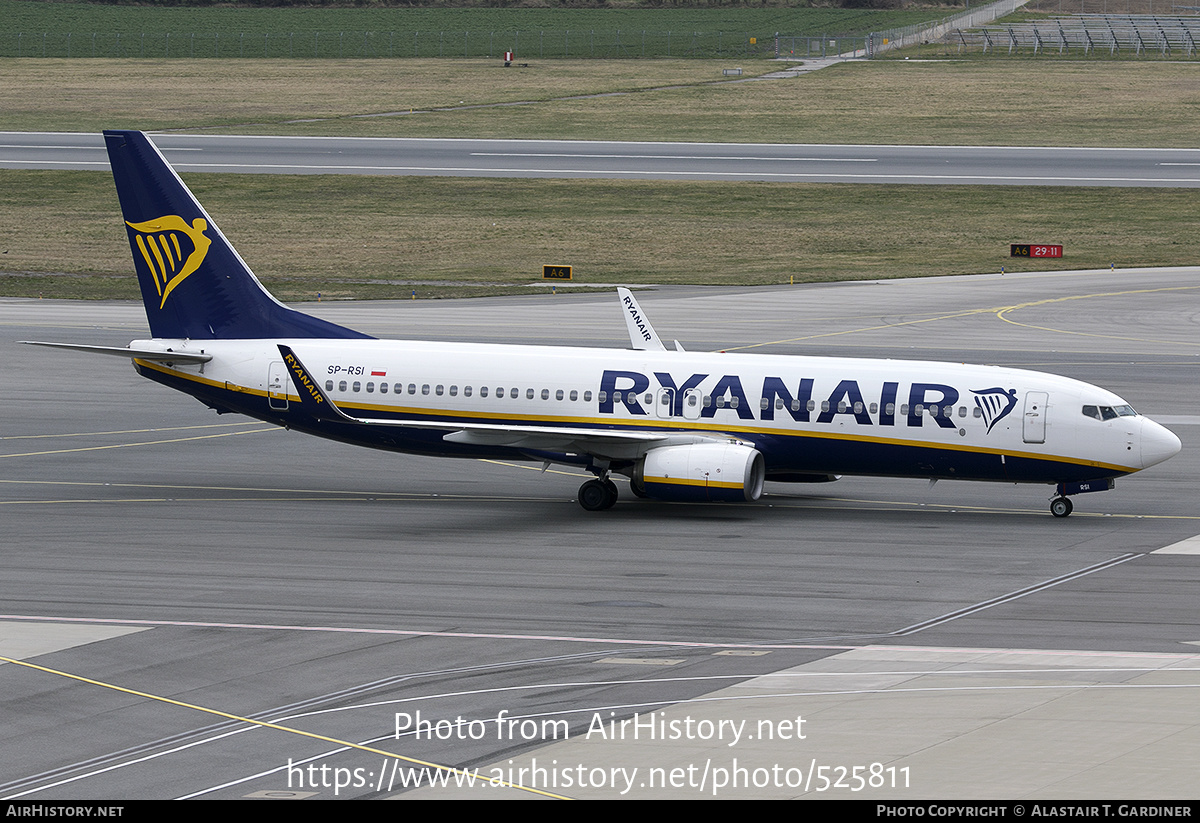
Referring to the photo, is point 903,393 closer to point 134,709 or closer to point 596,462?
point 596,462

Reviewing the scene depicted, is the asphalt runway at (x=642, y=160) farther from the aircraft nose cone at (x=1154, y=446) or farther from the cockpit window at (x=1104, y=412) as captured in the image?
the aircraft nose cone at (x=1154, y=446)

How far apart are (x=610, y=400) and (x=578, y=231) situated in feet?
191

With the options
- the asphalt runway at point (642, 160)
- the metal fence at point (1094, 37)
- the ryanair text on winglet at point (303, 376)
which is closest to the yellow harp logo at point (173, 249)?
the ryanair text on winglet at point (303, 376)

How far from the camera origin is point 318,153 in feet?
409

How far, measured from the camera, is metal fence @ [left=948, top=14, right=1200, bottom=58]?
168 meters

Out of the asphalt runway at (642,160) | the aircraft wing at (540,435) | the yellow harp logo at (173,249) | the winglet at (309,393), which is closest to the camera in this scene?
the aircraft wing at (540,435)

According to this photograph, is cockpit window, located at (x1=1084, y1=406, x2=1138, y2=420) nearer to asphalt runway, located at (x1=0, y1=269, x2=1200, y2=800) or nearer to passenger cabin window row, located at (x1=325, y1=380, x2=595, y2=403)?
asphalt runway, located at (x1=0, y1=269, x2=1200, y2=800)

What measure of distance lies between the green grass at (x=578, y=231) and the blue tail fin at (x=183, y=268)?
33.8m

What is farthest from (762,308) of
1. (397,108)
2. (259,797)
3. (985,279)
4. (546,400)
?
(397,108)

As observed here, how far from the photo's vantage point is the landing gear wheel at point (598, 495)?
137 ft

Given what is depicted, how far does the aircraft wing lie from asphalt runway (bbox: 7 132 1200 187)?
74195mm

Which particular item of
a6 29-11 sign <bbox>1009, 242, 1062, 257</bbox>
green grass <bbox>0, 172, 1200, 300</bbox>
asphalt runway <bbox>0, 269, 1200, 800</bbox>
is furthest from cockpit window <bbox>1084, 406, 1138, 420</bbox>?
a6 29-11 sign <bbox>1009, 242, 1062, 257</bbox>

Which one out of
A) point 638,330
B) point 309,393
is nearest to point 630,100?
point 638,330

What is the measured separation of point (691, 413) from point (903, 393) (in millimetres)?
5344
